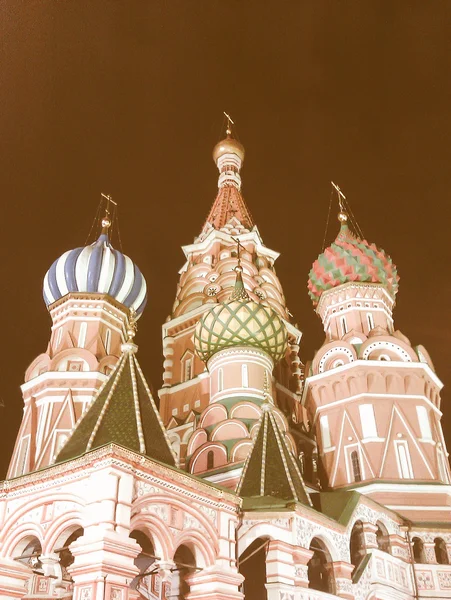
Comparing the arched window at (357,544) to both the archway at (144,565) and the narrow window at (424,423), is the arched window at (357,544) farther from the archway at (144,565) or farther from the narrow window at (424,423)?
the narrow window at (424,423)

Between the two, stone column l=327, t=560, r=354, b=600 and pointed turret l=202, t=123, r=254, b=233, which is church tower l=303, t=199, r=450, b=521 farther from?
pointed turret l=202, t=123, r=254, b=233

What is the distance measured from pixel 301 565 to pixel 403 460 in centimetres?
763

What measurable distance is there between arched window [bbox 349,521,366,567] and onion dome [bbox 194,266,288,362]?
6807 mm

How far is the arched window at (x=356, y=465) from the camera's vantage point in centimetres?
1692

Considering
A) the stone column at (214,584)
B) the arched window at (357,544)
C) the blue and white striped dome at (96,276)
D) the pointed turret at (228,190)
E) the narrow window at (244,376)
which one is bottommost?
the stone column at (214,584)

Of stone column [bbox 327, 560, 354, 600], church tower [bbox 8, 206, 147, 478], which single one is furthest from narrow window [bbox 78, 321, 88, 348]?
stone column [bbox 327, 560, 354, 600]

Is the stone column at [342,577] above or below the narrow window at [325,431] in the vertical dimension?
below

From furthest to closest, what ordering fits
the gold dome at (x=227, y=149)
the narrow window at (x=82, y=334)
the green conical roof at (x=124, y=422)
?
the gold dome at (x=227, y=149), the narrow window at (x=82, y=334), the green conical roof at (x=124, y=422)

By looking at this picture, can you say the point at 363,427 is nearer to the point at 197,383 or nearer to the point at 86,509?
the point at 197,383

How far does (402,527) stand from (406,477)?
2923mm

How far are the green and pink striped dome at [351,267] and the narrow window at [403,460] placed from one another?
6163 mm

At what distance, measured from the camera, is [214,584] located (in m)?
8.84

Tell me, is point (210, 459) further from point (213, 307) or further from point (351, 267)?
point (351, 267)

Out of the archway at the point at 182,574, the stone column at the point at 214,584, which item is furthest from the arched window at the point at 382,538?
the stone column at the point at 214,584
